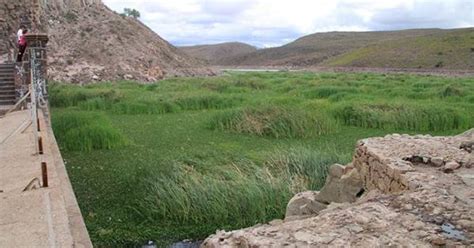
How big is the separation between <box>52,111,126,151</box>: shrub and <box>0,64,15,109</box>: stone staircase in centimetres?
243

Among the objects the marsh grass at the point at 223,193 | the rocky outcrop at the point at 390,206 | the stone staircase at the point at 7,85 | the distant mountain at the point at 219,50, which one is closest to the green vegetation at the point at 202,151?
the marsh grass at the point at 223,193

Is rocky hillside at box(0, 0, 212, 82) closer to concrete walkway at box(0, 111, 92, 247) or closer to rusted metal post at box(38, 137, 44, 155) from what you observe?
rusted metal post at box(38, 137, 44, 155)

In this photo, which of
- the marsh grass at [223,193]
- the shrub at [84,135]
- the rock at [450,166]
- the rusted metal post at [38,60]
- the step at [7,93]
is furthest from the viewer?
the step at [7,93]

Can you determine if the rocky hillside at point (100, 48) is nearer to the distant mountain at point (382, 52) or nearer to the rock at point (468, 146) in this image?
the distant mountain at point (382, 52)

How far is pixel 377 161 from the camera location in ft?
24.4

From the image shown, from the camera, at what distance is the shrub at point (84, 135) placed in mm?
13125

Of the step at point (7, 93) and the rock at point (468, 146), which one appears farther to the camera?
the step at point (7, 93)

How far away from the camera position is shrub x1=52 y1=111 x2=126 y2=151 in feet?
43.1

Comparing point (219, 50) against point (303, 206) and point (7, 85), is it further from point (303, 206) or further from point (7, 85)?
point (303, 206)

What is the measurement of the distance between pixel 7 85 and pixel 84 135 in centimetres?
515

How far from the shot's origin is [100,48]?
139 ft

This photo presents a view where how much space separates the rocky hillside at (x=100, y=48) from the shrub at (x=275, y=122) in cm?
2253

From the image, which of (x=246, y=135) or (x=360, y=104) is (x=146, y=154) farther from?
(x=360, y=104)

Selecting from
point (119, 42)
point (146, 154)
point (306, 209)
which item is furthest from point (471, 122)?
point (119, 42)
